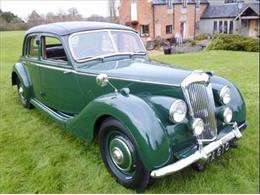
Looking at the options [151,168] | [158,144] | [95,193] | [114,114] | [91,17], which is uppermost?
[91,17]

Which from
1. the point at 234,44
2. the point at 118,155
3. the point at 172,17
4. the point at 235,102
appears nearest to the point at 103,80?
the point at 118,155

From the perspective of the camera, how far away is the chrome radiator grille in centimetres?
267

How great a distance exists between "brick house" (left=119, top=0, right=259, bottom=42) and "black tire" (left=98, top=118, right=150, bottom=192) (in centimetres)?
1817

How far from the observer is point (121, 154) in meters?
2.76

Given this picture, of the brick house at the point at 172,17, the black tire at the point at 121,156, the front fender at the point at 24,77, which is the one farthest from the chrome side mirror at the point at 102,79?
the brick house at the point at 172,17

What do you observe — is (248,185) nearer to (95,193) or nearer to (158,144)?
(158,144)

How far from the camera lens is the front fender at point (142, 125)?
2.41m

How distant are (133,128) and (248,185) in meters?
1.33

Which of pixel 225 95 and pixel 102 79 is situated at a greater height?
pixel 102 79

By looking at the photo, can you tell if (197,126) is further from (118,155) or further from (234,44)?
(234,44)

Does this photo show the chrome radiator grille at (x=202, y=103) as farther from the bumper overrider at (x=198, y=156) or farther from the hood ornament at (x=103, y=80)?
the hood ornament at (x=103, y=80)

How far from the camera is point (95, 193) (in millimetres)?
2799

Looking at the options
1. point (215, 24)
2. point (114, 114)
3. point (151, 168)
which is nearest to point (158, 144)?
point (151, 168)

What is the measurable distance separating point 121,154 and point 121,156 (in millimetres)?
22
